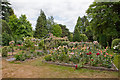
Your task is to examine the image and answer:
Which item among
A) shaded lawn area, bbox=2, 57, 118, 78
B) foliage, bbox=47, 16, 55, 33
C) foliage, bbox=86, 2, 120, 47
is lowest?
shaded lawn area, bbox=2, 57, 118, 78

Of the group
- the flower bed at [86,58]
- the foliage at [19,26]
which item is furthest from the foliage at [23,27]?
the flower bed at [86,58]

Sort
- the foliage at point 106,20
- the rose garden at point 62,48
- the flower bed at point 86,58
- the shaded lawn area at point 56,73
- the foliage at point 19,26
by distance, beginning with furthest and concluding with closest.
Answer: the foliage at point 19,26, the foliage at point 106,20, the flower bed at point 86,58, the rose garden at point 62,48, the shaded lawn area at point 56,73

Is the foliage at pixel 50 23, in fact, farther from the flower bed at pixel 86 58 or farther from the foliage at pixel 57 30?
the flower bed at pixel 86 58

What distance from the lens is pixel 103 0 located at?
1088 cm

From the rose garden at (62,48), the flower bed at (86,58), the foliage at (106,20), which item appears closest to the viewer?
the rose garden at (62,48)

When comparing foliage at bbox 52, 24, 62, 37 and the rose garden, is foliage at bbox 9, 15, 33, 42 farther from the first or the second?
foliage at bbox 52, 24, 62, 37

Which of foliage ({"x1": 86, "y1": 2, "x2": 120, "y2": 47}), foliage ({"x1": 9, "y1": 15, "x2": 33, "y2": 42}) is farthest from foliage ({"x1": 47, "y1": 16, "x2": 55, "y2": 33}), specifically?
foliage ({"x1": 86, "y1": 2, "x2": 120, "y2": 47})

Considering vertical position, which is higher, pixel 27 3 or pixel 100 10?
pixel 100 10

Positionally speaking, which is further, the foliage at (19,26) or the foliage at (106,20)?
the foliage at (19,26)

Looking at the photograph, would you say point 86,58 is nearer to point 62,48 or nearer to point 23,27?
point 62,48

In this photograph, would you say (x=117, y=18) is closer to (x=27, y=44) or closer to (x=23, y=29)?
(x=27, y=44)

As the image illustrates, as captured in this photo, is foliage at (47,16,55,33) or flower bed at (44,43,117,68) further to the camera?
foliage at (47,16,55,33)

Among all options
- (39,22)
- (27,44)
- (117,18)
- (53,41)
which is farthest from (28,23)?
(117,18)

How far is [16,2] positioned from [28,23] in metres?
16.8
